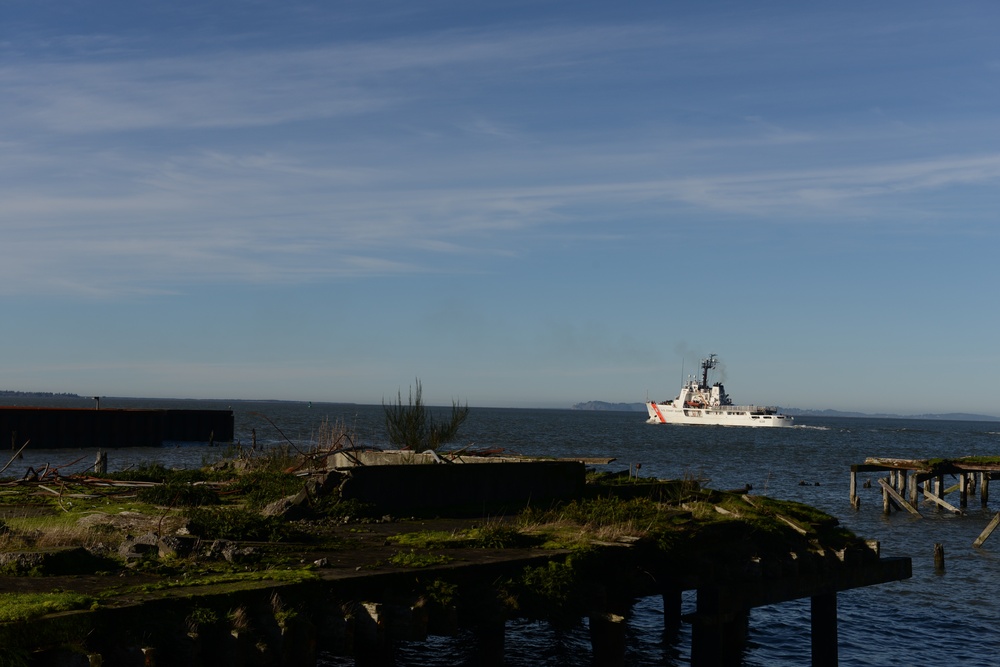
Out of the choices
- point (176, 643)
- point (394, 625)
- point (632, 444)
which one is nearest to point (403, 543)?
point (394, 625)

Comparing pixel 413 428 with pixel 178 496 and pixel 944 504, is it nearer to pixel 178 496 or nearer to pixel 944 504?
pixel 178 496

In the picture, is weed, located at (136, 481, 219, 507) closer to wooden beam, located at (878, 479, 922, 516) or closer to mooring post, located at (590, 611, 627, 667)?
mooring post, located at (590, 611, 627, 667)

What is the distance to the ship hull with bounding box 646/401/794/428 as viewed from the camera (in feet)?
570

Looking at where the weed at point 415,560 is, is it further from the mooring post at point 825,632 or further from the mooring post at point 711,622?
the mooring post at point 825,632

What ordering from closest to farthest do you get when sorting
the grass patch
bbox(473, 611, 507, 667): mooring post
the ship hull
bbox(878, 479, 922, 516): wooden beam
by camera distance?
the grass patch < bbox(473, 611, 507, 667): mooring post < bbox(878, 479, 922, 516): wooden beam < the ship hull

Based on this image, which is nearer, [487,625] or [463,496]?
[487,625]

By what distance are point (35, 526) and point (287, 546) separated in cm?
459

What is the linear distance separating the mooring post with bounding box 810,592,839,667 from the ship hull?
15824 cm

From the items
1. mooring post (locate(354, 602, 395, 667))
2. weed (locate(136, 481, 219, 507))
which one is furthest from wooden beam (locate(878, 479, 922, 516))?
mooring post (locate(354, 602, 395, 667))

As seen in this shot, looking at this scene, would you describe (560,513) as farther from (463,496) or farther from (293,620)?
(293,620)

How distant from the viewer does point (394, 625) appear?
11328 mm

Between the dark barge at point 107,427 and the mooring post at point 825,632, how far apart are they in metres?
62.6

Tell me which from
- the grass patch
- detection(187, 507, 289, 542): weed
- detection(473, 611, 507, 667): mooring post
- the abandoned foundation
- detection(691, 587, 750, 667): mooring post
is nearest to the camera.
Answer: the grass patch

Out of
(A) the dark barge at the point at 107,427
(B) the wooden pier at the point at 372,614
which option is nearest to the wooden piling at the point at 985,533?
(B) the wooden pier at the point at 372,614
